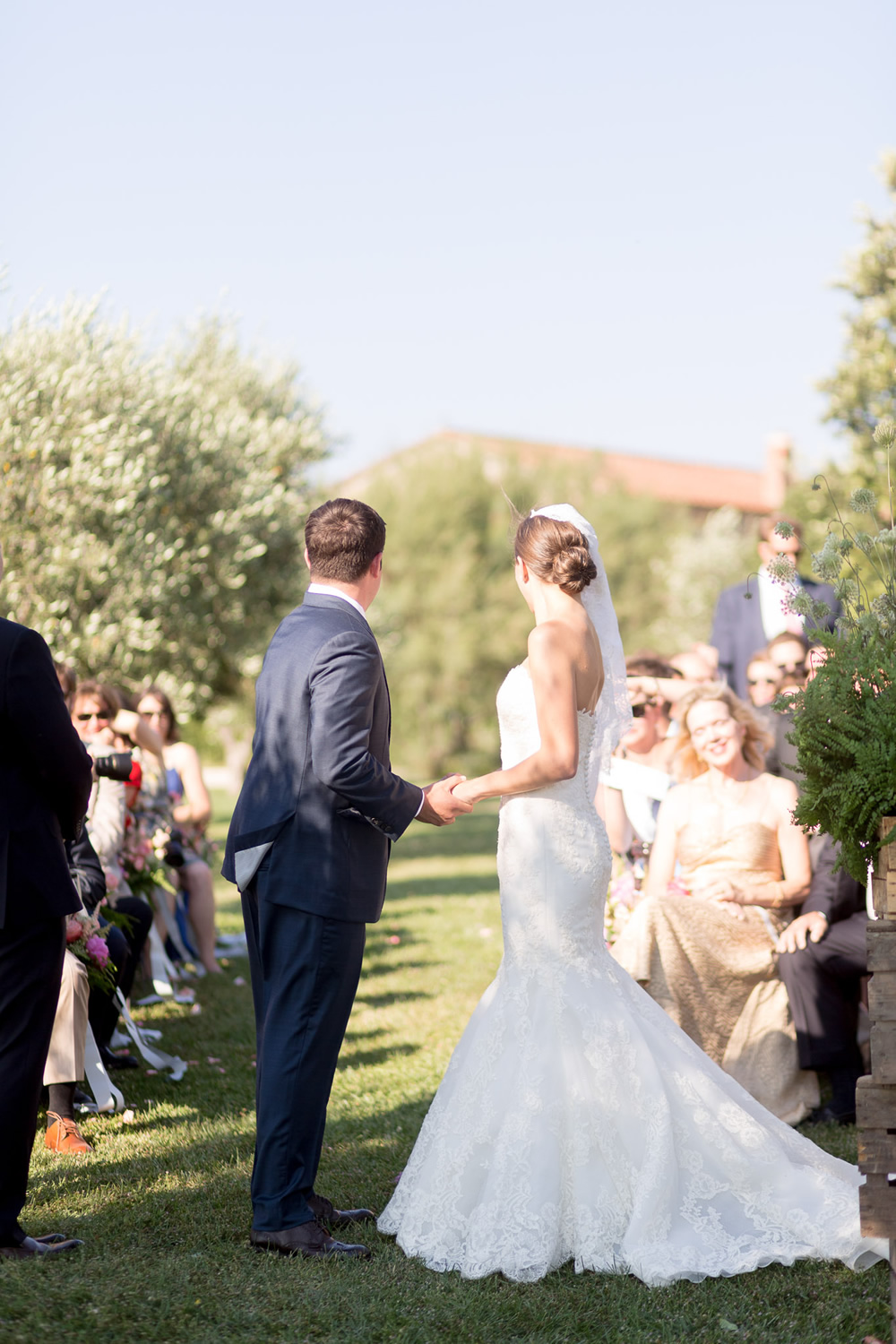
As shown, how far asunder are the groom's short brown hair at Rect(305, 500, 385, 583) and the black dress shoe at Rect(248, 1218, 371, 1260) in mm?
2117

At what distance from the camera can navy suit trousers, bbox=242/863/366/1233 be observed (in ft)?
13.2

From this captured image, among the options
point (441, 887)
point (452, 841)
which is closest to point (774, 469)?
point (452, 841)

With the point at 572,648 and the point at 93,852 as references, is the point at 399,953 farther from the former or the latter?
the point at 572,648

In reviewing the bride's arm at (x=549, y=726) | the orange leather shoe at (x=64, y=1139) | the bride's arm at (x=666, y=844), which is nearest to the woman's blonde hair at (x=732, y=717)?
the bride's arm at (x=666, y=844)

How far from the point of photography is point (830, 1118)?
5.67 metres

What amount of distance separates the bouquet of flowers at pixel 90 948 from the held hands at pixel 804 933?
3.16 m

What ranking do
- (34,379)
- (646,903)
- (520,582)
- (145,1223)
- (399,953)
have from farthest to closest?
(34,379)
(399,953)
(646,903)
(520,582)
(145,1223)

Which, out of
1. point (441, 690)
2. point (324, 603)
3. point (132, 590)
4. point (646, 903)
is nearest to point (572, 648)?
point (324, 603)

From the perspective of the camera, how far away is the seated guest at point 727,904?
5.87 metres

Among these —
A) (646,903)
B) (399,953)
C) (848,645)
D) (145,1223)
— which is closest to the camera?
(848,645)

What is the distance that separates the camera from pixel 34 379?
14531mm

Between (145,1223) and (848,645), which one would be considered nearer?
(848,645)

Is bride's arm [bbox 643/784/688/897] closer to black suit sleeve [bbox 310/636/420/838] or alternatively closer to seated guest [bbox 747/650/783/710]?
seated guest [bbox 747/650/783/710]

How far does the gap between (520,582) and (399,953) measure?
6852 millimetres
